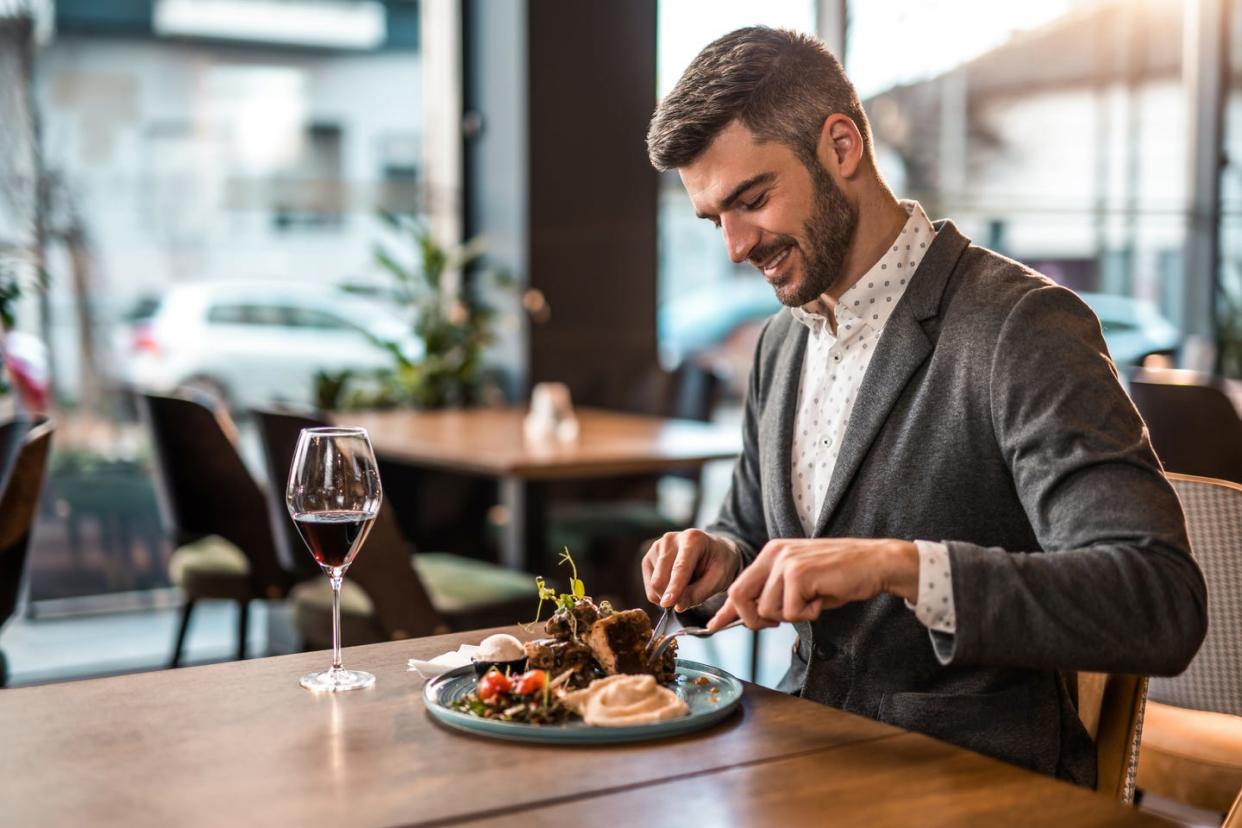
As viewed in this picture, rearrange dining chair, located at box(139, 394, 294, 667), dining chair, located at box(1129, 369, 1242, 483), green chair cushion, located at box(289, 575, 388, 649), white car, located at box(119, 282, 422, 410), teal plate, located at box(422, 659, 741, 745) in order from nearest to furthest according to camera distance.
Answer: teal plate, located at box(422, 659, 741, 745) → green chair cushion, located at box(289, 575, 388, 649) → dining chair, located at box(1129, 369, 1242, 483) → dining chair, located at box(139, 394, 294, 667) → white car, located at box(119, 282, 422, 410)

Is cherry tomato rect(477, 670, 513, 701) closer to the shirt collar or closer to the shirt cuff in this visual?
the shirt cuff

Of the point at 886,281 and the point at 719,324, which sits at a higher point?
the point at 886,281

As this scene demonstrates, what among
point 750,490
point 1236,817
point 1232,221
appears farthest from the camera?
point 1232,221

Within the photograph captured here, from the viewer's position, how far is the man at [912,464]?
129 centimetres

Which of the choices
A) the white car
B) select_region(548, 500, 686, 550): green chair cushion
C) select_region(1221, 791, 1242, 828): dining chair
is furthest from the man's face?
the white car

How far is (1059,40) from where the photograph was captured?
6148 mm

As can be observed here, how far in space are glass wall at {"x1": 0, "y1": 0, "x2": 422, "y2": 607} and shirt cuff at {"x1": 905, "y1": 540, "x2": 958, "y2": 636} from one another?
13.8 ft

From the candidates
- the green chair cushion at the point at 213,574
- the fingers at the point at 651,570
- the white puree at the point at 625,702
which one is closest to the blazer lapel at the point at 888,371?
the fingers at the point at 651,570

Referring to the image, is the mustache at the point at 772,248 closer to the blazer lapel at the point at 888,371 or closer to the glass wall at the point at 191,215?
the blazer lapel at the point at 888,371

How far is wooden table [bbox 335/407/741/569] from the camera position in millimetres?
3766

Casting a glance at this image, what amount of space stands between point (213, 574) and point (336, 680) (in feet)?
8.84

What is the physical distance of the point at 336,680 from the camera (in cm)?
143

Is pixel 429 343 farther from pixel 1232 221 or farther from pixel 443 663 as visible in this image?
pixel 443 663

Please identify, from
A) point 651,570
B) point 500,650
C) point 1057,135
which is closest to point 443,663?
A: point 500,650
